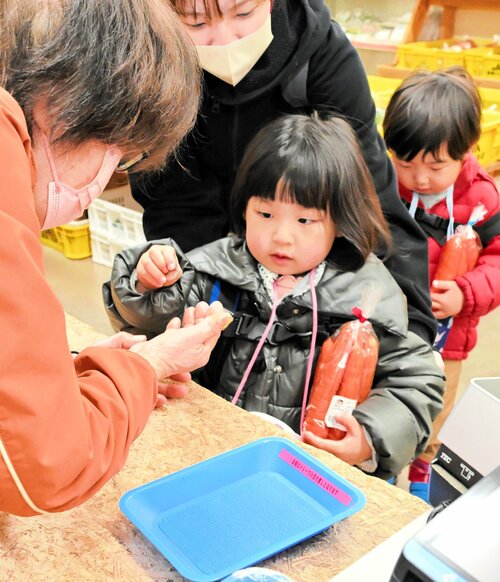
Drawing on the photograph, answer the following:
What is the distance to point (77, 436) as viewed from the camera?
67 cm

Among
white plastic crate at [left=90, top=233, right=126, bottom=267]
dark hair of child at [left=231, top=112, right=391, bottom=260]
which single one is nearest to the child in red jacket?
dark hair of child at [left=231, top=112, right=391, bottom=260]

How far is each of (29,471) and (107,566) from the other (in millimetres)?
265

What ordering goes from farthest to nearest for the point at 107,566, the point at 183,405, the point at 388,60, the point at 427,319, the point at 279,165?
the point at 388,60 → the point at 427,319 → the point at 279,165 → the point at 183,405 → the point at 107,566

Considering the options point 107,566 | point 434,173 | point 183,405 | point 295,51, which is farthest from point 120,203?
point 107,566

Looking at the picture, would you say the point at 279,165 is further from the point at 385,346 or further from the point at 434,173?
the point at 434,173

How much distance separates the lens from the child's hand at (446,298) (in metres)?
1.92

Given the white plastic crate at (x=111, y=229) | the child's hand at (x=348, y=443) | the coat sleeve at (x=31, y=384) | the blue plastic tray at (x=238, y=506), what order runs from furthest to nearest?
the white plastic crate at (x=111, y=229) < the child's hand at (x=348, y=443) < the blue plastic tray at (x=238, y=506) < the coat sleeve at (x=31, y=384)

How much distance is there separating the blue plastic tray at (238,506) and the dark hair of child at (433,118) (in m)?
1.14

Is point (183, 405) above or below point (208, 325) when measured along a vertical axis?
below

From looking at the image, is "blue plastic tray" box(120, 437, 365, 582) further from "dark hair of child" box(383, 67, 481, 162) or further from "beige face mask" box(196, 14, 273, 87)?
"dark hair of child" box(383, 67, 481, 162)

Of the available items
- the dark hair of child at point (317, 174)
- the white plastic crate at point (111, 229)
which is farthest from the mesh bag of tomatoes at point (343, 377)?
the white plastic crate at point (111, 229)

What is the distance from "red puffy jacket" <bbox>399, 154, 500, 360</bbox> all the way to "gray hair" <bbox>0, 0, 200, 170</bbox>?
134 centimetres

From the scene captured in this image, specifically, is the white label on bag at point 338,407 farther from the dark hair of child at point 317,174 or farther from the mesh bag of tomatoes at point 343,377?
the dark hair of child at point 317,174

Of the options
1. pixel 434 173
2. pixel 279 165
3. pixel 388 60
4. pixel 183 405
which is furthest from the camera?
pixel 388 60
